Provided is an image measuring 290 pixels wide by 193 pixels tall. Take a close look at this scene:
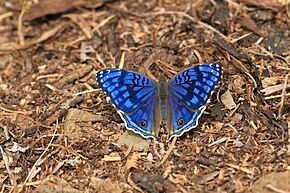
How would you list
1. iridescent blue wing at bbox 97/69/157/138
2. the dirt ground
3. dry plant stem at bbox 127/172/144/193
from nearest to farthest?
dry plant stem at bbox 127/172/144/193
the dirt ground
iridescent blue wing at bbox 97/69/157/138

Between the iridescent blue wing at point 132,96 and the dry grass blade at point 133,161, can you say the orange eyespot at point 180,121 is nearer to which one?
the iridescent blue wing at point 132,96

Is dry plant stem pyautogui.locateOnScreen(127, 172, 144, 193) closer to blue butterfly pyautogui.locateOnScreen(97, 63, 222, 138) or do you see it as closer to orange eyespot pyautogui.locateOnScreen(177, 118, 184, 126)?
blue butterfly pyautogui.locateOnScreen(97, 63, 222, 138)

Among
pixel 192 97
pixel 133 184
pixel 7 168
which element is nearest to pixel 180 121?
pixel 192 97

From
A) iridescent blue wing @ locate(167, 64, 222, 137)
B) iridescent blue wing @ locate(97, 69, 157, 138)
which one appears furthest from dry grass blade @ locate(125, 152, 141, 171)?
iridescent blue wing @ locate(167, 64, 222, 137)

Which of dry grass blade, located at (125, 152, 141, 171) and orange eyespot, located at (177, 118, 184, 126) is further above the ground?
orange eyespot, located at (177, 118, 184, 126)

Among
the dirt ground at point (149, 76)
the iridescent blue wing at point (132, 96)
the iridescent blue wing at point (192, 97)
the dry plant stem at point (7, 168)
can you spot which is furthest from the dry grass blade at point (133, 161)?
the dry plant stem at point (7, 168)

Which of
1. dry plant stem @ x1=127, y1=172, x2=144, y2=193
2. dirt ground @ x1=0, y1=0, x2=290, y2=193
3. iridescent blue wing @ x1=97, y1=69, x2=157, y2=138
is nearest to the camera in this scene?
dry plant stem @ x1=127, y1=172, x2=144, y2=193

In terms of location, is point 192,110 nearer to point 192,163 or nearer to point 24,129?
point 192,163
